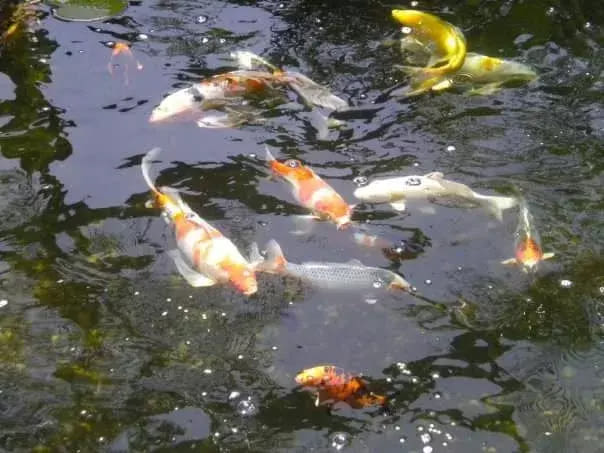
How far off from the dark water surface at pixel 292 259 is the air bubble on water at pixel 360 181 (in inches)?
2.2

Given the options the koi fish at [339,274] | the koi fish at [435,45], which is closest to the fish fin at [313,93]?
the koi fish at [435,45]

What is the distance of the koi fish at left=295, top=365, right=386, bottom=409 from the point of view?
370cm

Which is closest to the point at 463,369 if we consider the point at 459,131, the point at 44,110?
the point at 459,131

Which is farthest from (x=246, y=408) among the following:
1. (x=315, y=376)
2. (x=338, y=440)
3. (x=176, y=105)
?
(x=176, y=105)

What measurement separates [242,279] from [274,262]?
0.82 feet

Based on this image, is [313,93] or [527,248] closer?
[527,248]

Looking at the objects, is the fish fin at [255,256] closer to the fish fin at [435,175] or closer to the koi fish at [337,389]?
the koi fish at [337,389]

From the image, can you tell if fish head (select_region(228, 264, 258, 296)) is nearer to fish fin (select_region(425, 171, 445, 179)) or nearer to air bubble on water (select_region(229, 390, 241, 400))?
air bubble on water (select_region(229, 390, 241, 400))

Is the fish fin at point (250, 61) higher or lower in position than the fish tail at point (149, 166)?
higher

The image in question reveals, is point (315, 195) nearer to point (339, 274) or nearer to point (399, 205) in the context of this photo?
point (399, 205)

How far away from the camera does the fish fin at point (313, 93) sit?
5633 mm

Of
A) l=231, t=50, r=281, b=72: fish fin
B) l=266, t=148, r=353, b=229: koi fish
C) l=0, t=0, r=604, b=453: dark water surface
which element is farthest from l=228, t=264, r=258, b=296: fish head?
l=231, t=50, r=281, b=72: fish fin

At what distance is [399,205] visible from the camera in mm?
4809

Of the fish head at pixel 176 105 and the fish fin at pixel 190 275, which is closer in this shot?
the fish fin at pixel 190 275
